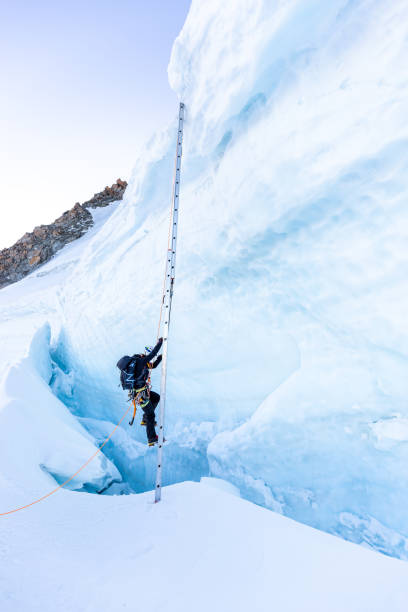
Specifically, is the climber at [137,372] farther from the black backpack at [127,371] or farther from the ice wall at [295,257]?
the ice wall at [295,257]

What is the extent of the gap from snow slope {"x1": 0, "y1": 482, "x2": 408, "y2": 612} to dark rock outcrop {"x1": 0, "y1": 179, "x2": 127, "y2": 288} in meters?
23.5

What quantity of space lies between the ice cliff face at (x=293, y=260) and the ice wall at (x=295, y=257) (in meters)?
0.02

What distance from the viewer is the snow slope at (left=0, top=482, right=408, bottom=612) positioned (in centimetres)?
181

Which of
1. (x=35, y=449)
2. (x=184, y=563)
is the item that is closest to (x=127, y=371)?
(x=35, y=449)

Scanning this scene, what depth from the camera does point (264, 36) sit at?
317cm

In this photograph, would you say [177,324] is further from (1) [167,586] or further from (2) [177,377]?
(1) [167,586]

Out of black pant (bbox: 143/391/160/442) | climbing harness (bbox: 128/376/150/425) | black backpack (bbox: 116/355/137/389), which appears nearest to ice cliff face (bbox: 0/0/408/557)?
black pant (bbox: 143/391/160/442)

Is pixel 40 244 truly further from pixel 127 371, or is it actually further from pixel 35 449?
pixel 127 371

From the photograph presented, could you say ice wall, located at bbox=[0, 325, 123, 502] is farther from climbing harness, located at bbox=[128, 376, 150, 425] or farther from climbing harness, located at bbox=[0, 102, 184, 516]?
climbing harness, located at bbox=[128, 376, 150, 425]

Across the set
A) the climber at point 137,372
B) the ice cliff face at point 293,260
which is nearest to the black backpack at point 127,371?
the climber at point 137,372

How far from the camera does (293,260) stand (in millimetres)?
3607

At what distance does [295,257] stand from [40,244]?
25.6 m

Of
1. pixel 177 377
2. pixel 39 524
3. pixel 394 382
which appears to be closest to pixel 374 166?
pixel 394 382

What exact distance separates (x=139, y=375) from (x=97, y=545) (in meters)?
1.75
